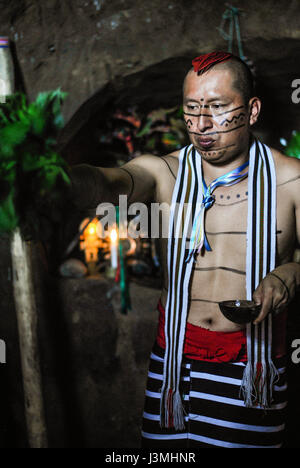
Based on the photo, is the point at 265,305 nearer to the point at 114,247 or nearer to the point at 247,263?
the point at 247,263

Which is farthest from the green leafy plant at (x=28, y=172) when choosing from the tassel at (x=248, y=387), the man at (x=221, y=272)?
the tassel at (x=248, y=387)

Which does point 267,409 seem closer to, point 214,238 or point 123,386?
point 214,238

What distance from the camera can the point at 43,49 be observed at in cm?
250

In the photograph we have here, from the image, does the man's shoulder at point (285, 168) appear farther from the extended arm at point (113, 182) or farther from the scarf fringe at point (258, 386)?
the scarf fringe at point (258, 386)

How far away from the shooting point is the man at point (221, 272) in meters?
1.82

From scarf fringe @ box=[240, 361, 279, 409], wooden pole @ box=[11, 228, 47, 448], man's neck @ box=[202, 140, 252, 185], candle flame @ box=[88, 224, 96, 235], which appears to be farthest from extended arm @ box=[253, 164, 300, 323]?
candle flame @ box=[88, 224, 96, 235]

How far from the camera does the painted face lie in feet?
5.55

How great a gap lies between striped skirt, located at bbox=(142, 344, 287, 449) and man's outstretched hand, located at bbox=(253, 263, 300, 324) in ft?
1.29

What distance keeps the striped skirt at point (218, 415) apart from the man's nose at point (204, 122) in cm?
101

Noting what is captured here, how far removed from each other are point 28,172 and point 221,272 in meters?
0.97

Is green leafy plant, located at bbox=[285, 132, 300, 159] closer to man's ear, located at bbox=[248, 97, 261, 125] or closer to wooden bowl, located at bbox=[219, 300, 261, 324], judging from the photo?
man's ear, located at bbox=[248, 97, 261, 125]

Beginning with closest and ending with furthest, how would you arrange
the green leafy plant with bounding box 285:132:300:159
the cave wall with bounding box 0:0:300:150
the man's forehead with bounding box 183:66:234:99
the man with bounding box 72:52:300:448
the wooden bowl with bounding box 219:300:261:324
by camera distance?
the wooden bowl with bounding box 219:300:261:324 → the man's forehead with bounding box 183:66:234:99 → the man with bounding box 72:52:300:448 → the cave wall with bounding box 0:0:300:150 → the green leafy plant with bounding box 285:132:300:159
